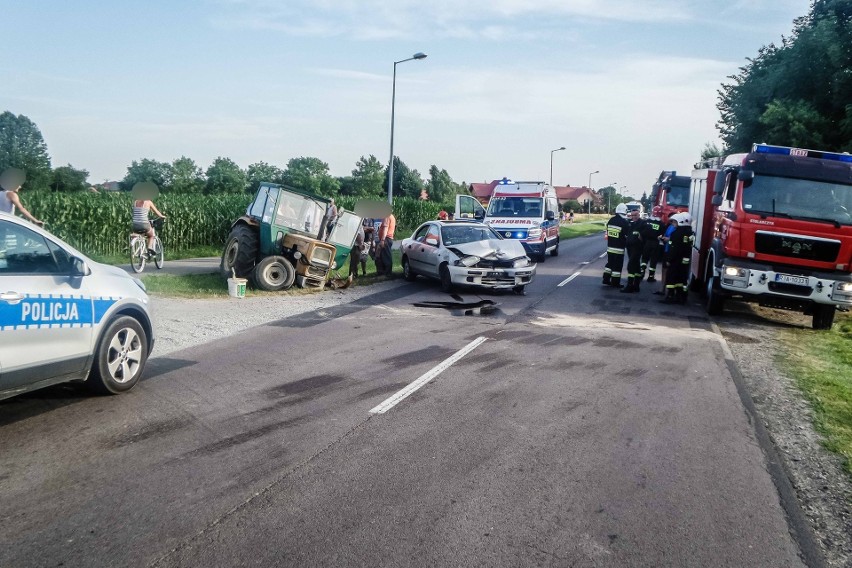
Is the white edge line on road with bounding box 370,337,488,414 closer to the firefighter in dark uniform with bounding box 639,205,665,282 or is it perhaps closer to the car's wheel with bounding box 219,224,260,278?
the car's wheel with bounding box 219,224,260,278

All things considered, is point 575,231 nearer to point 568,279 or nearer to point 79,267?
point 568,279

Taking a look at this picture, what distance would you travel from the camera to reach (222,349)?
29.6 ft

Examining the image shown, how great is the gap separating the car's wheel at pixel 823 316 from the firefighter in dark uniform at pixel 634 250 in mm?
4180

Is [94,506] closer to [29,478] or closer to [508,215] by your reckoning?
[29,478]

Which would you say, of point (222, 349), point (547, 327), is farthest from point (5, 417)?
point (547, 327)

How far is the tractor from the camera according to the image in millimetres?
14641

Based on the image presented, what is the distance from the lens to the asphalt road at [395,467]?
3834mm

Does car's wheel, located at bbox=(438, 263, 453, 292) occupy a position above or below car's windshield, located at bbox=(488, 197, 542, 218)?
below

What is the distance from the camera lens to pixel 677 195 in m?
26.7

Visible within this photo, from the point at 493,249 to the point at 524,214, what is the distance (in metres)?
8.84

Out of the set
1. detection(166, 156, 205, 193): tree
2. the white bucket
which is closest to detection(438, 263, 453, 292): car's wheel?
the white bucket

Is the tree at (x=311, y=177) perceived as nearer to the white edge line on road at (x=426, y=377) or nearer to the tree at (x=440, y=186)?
the tree at (x=440, y=186)

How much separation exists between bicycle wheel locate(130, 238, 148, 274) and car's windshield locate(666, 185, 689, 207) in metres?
18.6

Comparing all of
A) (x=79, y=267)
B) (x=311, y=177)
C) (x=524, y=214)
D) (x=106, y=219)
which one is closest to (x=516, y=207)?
(x=524, y=214)
